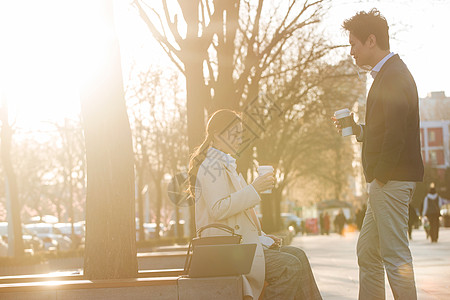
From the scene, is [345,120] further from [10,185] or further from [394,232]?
[10,185]

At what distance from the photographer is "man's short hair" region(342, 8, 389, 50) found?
5.73 m

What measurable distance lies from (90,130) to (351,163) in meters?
47.0

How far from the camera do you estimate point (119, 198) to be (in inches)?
296

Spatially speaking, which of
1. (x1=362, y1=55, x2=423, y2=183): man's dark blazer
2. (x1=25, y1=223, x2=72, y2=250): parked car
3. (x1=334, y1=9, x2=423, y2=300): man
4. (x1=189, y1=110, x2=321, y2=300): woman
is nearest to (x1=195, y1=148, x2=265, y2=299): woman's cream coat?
(x1=189, y1=110, x2=321, y2=300): woman

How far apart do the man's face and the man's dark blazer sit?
0.48 ft

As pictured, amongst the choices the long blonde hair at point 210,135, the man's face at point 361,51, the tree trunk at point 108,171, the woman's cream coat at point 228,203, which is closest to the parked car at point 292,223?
the tree trunk at point 108,171

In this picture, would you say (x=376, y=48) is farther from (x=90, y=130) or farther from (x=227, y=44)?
(x=227, y=44)

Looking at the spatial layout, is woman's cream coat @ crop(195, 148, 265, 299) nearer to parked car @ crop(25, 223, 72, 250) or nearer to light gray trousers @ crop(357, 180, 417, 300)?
light gray trousers @ crop(357, 180, 417, 300)

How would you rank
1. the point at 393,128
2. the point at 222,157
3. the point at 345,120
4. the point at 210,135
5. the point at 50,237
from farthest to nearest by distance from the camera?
the point at 50,237 → the point at 210,135 → the point at 222,157 → the point at 345,120 → the point at 393,128

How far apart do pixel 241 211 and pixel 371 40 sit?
1507 mm

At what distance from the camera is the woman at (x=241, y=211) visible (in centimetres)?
590

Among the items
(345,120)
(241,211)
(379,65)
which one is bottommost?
(241,211)

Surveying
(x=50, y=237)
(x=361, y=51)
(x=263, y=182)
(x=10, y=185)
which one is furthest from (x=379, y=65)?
(x=50, y=237)

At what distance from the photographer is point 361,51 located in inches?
228
